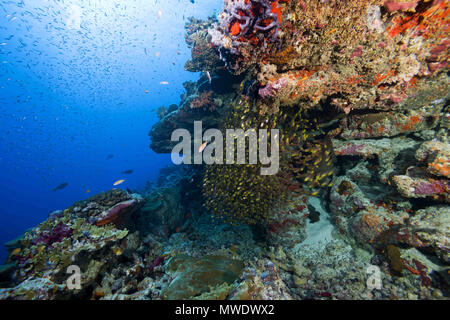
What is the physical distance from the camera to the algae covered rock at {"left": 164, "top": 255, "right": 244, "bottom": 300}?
3.70 metres

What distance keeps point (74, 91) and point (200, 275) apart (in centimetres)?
10706

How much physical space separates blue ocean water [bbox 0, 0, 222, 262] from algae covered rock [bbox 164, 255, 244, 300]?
12641 millimetres

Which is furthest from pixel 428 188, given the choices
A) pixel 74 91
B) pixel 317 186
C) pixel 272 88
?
pixel 74 91

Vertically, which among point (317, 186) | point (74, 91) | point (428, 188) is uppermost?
point (74, 91)

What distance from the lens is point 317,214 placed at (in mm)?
6301

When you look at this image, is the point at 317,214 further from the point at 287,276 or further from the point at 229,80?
the point at 229,80

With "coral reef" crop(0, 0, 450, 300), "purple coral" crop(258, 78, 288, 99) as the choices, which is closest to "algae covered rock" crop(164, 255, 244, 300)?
"coral reef" crop(0, 0, 450, 300)

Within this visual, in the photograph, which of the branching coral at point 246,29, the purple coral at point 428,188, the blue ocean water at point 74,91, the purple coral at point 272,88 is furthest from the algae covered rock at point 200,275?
the blue ocean water at point 74,91

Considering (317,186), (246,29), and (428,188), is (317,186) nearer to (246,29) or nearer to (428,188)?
(428,188)

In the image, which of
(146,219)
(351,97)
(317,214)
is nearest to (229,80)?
(351,97)

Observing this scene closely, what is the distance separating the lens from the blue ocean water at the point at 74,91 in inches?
1276

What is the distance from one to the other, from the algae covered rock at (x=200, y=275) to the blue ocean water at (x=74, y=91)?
12641mm

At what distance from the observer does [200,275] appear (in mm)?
4141
